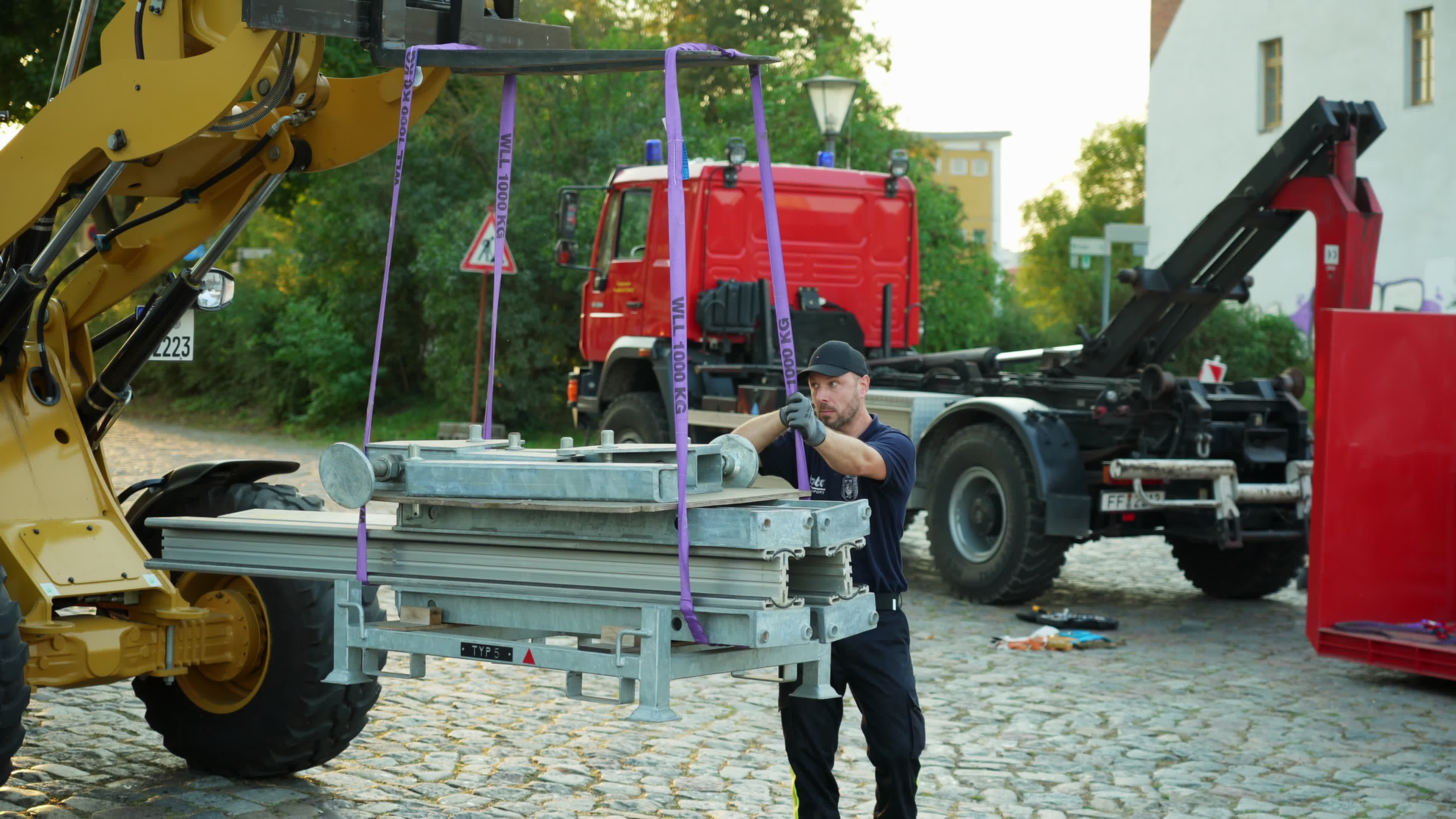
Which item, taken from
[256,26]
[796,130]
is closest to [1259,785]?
[256,26]

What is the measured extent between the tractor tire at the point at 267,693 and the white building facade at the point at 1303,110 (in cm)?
1882

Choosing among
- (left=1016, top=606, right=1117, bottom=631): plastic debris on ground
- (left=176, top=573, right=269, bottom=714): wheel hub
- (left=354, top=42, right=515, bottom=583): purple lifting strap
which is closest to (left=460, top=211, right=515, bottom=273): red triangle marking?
(left=1016, top=606, right=1117, bottom=631): plastic debris on ground

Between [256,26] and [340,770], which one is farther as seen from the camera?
[340,770]

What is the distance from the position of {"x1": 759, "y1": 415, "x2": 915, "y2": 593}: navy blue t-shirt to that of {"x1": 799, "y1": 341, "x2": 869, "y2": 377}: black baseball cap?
0.21 m

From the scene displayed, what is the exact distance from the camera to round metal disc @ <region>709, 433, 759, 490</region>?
4.03 metres

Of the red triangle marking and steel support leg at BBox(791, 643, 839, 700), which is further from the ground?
the red triangle marking

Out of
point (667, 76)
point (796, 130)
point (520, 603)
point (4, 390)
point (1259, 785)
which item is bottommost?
point (1259, 785)

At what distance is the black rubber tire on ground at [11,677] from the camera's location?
4824mm

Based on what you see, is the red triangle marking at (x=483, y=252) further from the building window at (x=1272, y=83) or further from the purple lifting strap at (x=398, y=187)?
the building window at (x=1272, y=83)

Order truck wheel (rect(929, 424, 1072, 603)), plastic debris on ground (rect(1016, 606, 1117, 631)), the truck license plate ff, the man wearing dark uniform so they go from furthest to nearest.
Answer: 1. truck wheel (rect(929, 424, 1072, 603))
2. the truck license plate ff
3. plastic debris on ground (rect(1016, 606, 1117, 631))
4. the man wearing dark uniform

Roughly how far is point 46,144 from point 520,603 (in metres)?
2.29

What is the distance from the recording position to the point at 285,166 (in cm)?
562

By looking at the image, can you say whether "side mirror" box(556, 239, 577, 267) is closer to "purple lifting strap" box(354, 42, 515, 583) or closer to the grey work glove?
"purple lifting strap" box(354, 42, 515, 583)

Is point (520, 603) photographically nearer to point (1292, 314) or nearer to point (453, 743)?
point (453, 743)
